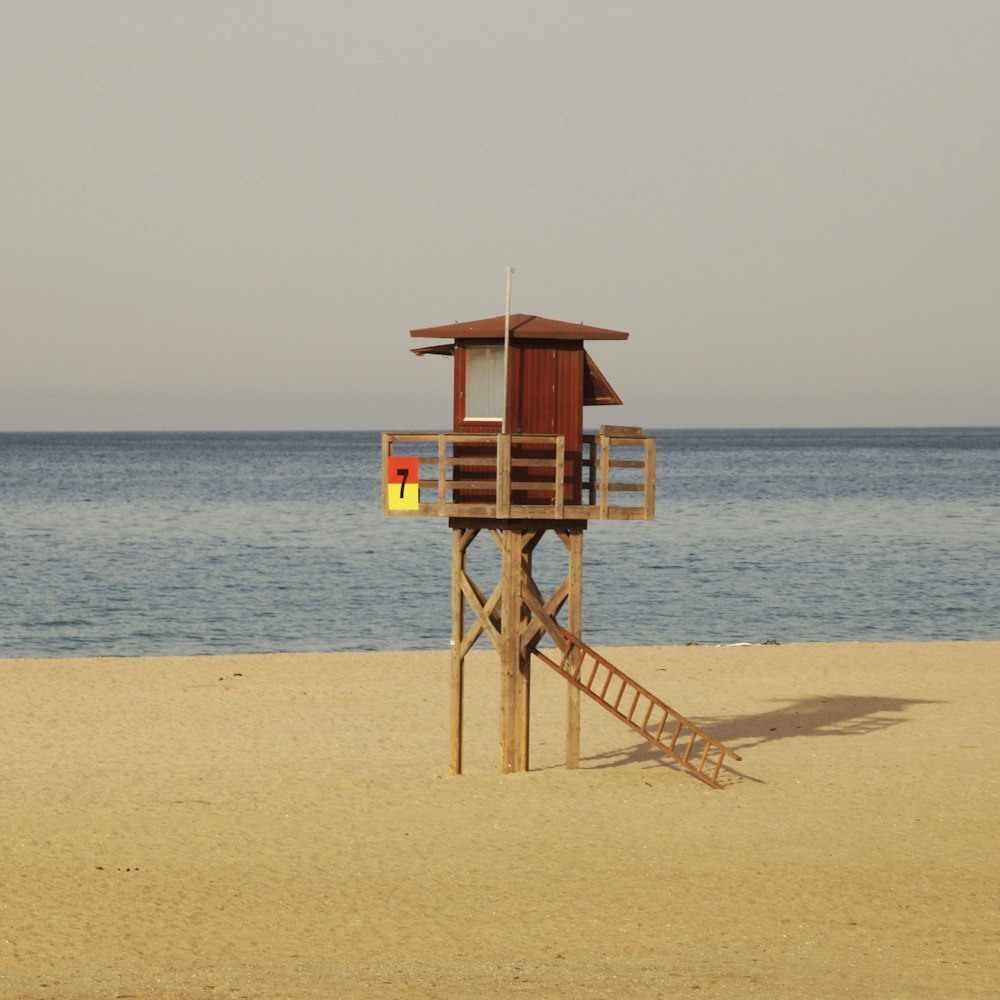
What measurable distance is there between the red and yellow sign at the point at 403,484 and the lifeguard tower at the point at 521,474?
0.02 meters

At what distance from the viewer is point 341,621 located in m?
42.2

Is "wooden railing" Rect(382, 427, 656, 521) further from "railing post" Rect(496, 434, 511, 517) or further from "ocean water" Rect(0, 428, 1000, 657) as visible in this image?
"ocean water" Rect(0, 428, 1000, 657)

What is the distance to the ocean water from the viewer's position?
40.4 meters

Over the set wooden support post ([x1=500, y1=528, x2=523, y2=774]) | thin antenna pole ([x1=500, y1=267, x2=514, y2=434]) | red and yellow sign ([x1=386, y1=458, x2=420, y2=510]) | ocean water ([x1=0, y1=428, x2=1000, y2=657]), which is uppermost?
thin antenna pole ([x1=500, y1=267, x2=514, y2=434])

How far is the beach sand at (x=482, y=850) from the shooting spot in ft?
39.0

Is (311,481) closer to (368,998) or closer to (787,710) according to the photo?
(787,710)

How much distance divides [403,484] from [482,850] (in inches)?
206

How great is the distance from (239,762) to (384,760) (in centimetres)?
215

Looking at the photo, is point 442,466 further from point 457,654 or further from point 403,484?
point 457,654

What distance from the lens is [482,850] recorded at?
1571cm

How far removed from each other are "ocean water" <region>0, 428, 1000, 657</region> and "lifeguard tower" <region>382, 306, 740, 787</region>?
60.3ft

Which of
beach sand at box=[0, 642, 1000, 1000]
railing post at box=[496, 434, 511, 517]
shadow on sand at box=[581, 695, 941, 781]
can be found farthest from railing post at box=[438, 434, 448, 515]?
shadow on sand at box=[581, 695, 941, 781]

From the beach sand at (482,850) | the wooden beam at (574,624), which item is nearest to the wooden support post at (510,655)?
the beach sand at (482,850)

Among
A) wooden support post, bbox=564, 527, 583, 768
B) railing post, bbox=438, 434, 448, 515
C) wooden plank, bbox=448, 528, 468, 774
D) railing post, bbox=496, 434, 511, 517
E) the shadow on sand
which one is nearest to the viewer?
railing post, bbox=438, 434, 448, 515
